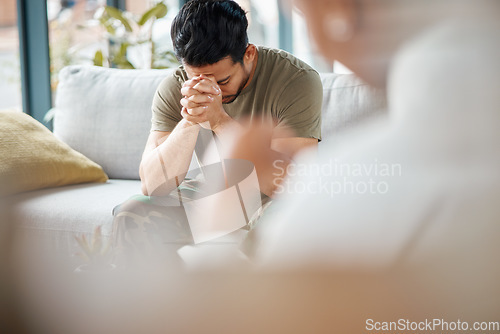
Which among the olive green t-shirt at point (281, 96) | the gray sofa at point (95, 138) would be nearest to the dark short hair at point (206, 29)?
the olive green t-shirt at point (281, 96)

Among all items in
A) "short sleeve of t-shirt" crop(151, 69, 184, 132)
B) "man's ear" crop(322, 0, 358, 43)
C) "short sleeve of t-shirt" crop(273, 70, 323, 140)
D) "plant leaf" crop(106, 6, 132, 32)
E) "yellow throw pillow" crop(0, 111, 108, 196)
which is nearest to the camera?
"man's ear" crop(322, 0, 358, 43)

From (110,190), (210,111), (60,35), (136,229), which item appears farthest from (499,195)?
(60,35)

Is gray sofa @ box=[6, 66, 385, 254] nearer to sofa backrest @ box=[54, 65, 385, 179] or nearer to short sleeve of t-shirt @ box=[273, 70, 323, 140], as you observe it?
sofa backrest @ box=[54, 65, 385, 179]

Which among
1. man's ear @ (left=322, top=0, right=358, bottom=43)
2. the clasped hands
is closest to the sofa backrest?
the clasped hands

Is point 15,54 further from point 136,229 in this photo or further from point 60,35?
point 136,229

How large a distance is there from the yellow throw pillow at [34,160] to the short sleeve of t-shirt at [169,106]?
38 centimetres

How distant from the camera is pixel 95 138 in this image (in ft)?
4.67

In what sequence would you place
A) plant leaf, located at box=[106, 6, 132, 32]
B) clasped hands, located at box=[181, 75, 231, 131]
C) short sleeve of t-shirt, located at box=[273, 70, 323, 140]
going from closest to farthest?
clasped hands, located at box=[181, 75, 231, 131]
short sleeve of t-shirt, located at box=[273, 70, 323, 140]
plant leaf, located at box=[106, 6, 132, 32]

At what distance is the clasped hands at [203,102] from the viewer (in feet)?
2.50

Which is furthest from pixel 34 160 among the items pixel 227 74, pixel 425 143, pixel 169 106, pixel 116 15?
pixel 425 143

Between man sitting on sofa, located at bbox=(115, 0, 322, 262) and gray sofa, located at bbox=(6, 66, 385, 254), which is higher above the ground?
man sitting on sofa, located at bbox=(115, 0, 322, 262)

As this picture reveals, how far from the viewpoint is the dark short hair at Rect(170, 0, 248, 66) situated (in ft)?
2.65

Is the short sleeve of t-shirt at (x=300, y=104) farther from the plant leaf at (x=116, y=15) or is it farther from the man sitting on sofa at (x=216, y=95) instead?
the plant leaf at (x=116, y=15)

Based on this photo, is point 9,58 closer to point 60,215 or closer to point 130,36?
point 130,36
